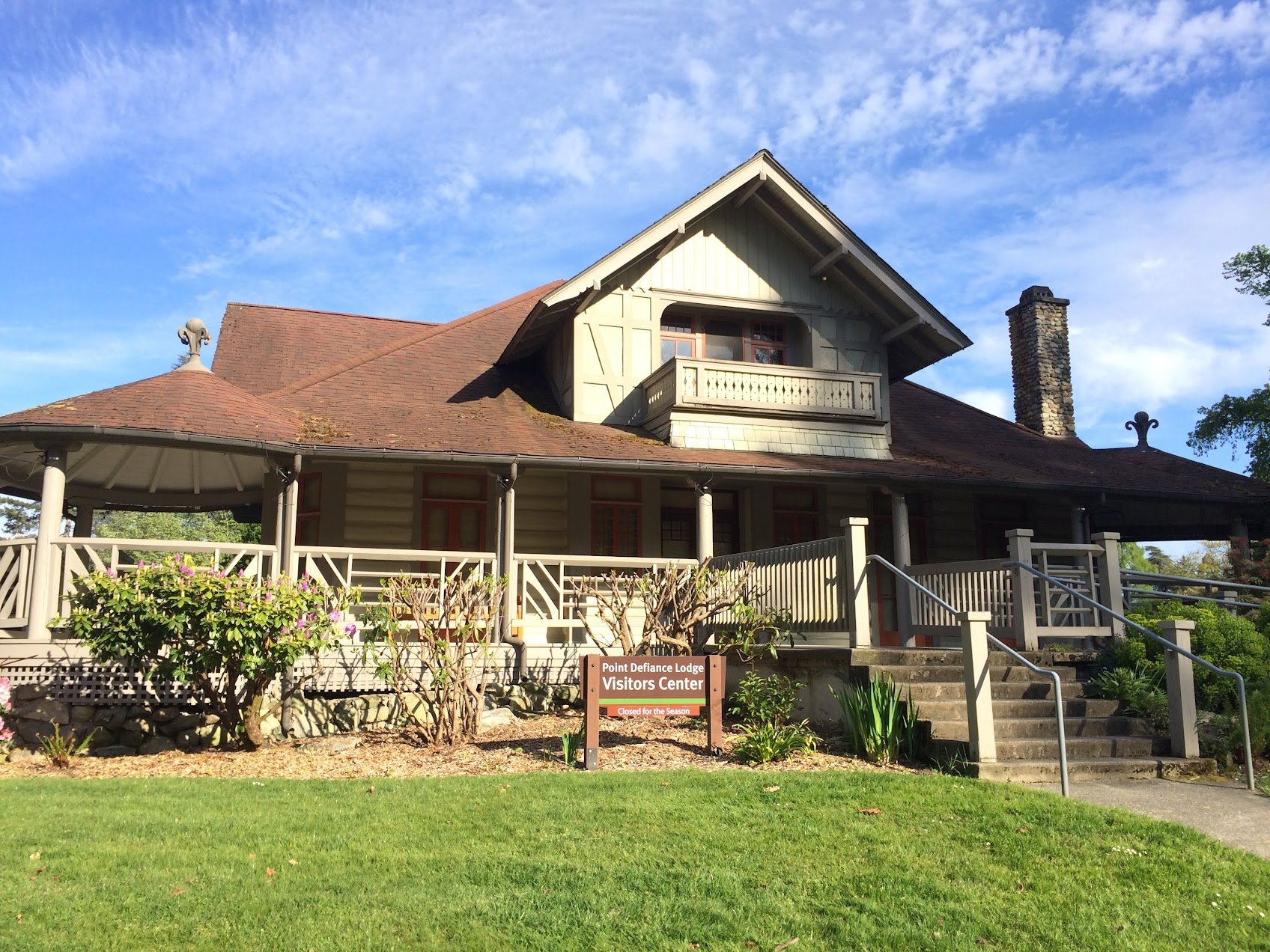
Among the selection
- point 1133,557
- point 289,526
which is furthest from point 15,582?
point 1133,557

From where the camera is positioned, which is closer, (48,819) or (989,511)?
(48,819)

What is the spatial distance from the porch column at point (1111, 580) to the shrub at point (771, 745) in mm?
4554

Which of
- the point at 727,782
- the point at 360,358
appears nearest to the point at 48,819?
the point at 727,782

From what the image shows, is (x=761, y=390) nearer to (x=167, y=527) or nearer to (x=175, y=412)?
(x=175, y=412)

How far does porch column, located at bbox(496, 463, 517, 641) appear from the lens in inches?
557

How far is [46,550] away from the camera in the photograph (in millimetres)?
12422

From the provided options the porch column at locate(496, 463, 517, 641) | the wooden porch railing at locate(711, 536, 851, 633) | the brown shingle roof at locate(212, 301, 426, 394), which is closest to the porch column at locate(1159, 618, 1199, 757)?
the wooden porch railing at locate(711, 536, 851, 633)

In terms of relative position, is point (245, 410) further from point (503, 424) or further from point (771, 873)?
point (771, 873)

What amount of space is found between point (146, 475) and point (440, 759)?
1020 cm

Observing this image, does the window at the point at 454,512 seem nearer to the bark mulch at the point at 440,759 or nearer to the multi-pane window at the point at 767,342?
the bark mulch at the point at 440,759

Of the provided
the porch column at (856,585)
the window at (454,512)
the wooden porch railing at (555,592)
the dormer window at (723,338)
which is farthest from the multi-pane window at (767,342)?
the porch column at (856,585)

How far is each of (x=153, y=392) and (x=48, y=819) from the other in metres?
7.57

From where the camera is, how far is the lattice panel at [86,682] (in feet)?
39.7

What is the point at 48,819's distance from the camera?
768 centimetres
